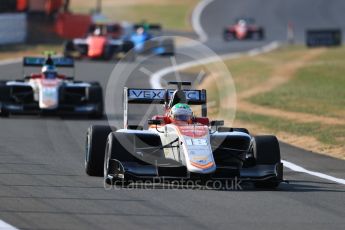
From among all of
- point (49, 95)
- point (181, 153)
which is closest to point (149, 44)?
point (49, 95)

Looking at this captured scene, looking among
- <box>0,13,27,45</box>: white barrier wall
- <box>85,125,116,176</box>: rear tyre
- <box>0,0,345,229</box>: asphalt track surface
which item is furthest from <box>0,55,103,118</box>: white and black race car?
<box>0,13,27,45</box>: white barrier wall

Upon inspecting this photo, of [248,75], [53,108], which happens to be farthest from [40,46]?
[53,108]

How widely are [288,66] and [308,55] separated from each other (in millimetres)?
7111

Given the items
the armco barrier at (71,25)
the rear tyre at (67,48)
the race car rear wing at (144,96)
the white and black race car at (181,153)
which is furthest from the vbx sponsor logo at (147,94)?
the armco barrier at (71,25)

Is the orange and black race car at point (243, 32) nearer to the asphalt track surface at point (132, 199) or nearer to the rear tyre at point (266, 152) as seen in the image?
the asphalt track surface at point (132, 199)

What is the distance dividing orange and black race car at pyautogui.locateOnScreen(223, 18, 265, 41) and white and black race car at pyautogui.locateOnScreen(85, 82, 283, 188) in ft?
192

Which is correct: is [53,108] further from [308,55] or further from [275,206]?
[308,55]

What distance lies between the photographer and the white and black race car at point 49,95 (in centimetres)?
2648

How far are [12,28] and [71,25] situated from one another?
30.2 feet

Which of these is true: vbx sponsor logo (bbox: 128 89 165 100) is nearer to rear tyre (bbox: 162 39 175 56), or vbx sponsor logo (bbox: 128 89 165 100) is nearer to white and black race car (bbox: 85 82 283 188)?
white and black race car (bbox: 85 82 283 188)

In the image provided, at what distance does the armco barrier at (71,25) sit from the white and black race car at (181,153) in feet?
160

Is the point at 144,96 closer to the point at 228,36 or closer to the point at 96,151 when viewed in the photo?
the point at 96,151

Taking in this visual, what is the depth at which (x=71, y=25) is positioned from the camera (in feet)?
215

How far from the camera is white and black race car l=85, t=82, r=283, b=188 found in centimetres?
1488
